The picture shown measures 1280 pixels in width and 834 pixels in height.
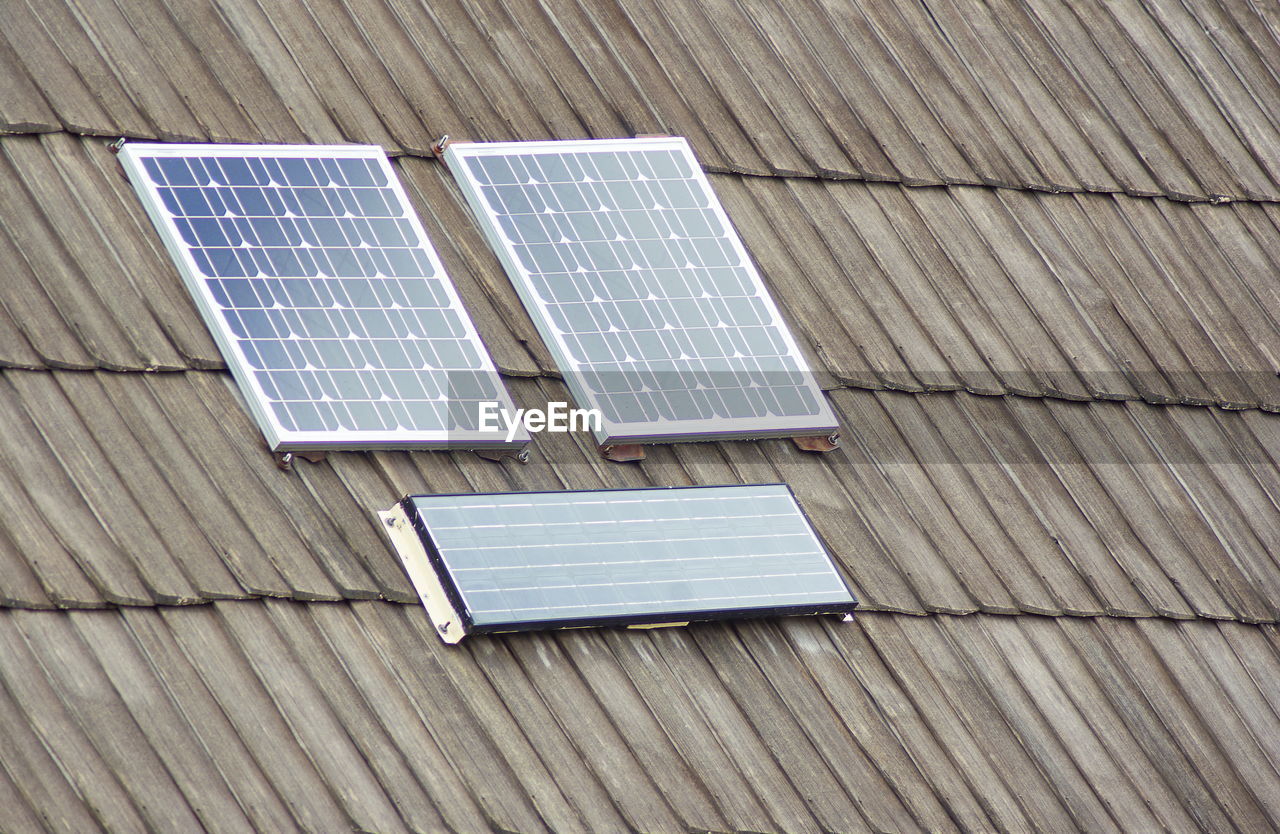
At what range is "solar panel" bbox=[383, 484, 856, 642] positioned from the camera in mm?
8312

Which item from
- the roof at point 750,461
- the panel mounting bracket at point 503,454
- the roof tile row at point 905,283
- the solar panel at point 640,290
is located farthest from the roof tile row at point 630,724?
the roof tile row at point 905,283

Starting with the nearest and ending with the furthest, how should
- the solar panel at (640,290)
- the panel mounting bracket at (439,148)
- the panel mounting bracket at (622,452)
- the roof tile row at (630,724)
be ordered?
the roof tile row at (630,724) → the panel mounting bracket at (622,452) → the solar panel at (640,290) → the panel mounting bracket at (439,148)

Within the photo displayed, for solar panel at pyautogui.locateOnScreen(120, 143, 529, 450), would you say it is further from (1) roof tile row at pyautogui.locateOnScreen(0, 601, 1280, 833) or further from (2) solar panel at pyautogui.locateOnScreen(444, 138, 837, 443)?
(1) roof tile row at pyautogui.locateOnScreen(0, 601, 1280, 833)

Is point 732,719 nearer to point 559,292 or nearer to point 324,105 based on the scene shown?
point 559,292

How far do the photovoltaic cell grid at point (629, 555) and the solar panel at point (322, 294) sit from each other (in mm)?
476

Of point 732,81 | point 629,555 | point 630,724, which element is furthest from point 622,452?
point 732,81

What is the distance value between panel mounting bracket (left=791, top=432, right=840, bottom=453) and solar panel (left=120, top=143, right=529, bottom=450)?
1.75m

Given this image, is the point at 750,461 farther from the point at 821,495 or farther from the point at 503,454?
the point at 503,454

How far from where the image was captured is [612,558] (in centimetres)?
875

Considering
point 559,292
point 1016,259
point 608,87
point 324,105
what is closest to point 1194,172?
point 1016,259

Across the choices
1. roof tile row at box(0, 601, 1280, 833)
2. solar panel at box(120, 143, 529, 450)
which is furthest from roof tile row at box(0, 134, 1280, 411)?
roof tile row at box(0, 601, 1280, 833)

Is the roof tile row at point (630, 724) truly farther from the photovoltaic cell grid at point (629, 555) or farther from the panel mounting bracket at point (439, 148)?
the panel mounting bracket at point (439, 148)

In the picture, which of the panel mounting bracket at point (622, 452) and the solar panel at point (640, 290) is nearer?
the panel mounting bracket at point (622, 452)

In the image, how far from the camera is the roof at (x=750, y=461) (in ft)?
25.3
